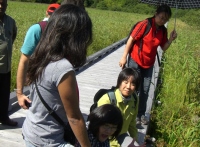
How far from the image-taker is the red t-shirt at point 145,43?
397cm

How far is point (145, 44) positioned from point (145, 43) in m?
0.01

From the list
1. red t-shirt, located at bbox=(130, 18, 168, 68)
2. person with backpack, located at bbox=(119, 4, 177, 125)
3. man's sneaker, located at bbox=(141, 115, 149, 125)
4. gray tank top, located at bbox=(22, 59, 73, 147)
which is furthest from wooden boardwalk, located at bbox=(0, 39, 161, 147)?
gray tank top, located at bbox=(22, 59, 73, 147)

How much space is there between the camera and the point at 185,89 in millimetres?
6207

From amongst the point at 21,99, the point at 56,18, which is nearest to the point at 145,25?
the point at 21,99

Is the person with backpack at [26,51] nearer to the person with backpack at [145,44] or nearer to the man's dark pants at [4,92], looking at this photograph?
the man's dark pants at [4,92]

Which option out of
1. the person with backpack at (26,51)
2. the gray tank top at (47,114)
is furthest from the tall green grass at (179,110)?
the gray tank top at (47,114)

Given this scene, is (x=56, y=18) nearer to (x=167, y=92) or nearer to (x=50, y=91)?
(x=50, y=91)

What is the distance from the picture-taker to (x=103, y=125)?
7.36 ft

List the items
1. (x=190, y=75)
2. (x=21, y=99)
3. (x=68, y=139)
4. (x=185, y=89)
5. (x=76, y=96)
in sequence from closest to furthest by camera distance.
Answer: (x=76, y=96) < (x=68, y=139) < (x=21, y=99) < (x=185, y=89) < (x=190, y=75)

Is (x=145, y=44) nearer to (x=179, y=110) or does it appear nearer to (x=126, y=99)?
(x=126, y=99)

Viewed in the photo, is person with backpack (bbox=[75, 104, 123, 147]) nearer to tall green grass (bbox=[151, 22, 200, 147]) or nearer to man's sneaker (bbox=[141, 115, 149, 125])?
man's sneaker (bbox=[141, 115, 149, 125])

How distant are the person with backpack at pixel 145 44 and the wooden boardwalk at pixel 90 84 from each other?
57cm

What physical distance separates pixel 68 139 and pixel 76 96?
0.36 m

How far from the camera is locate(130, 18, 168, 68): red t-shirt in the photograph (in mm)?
3967
